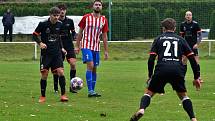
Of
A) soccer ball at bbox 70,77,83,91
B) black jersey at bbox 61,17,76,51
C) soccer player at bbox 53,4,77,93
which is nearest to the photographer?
soccer ball at bbox 70,77,83,91

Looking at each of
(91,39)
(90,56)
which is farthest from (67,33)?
(90,56)

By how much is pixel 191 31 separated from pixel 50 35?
6716mm

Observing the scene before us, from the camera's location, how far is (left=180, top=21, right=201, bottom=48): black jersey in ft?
64.3

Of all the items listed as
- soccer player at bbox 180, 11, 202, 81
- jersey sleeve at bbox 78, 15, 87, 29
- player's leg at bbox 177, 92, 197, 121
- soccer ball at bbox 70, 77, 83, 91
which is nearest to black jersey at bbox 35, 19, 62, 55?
soccer ball at bbox 70, 77, 83, 91

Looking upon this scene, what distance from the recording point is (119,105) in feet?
44.8

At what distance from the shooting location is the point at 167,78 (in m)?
10.8

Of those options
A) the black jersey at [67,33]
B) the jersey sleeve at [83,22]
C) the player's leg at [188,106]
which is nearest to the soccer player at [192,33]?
the black jersey at [67,33]

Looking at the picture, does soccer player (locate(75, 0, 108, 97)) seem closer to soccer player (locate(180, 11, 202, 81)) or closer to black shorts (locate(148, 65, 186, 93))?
soccer player (locate(180, 11, 202, 81))

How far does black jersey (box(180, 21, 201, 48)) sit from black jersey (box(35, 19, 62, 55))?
652cm

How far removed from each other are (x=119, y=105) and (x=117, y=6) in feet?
86.0

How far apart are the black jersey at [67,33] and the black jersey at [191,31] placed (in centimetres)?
453

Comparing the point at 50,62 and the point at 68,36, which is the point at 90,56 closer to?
the point at 68,36

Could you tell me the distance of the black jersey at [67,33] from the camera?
53.2 ft

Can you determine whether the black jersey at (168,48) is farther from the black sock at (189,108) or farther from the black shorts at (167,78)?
the black sock at (189,108)
